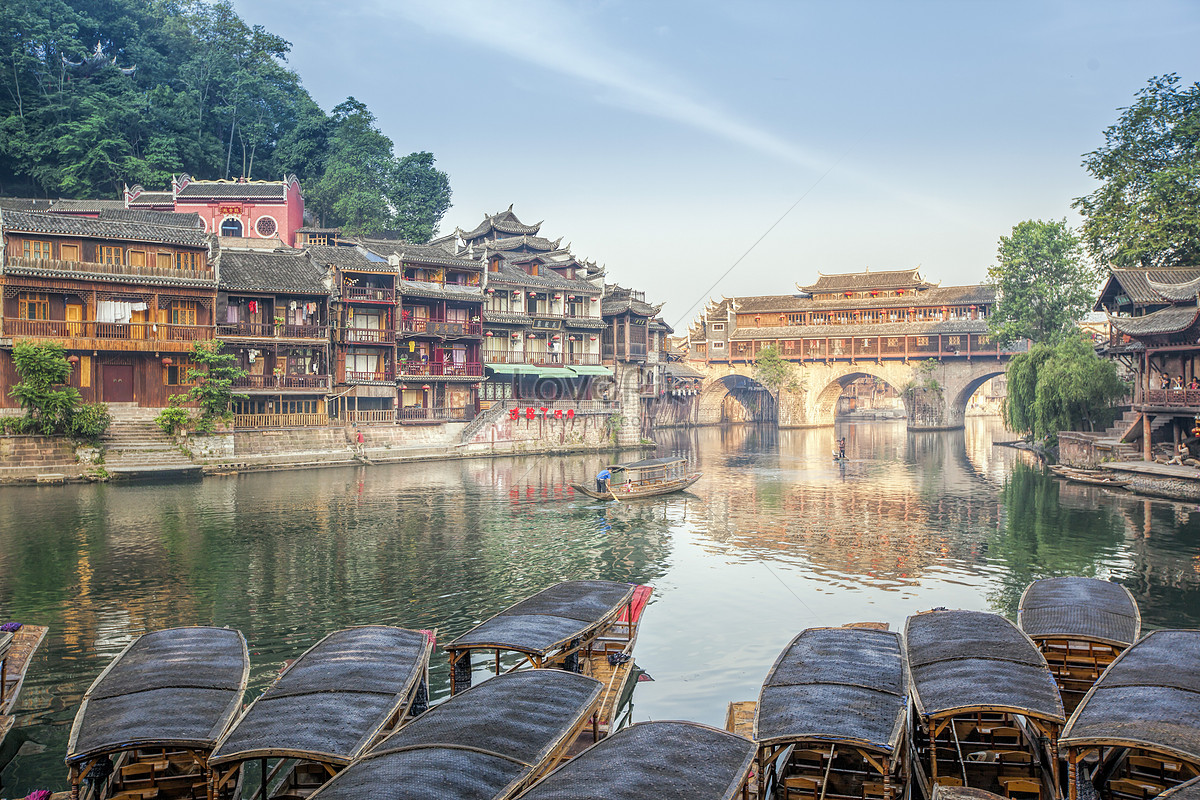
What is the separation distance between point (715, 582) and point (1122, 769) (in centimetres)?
1457

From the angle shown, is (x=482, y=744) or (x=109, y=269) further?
(x=109, y=269)

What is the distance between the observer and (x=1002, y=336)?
62.3 metres

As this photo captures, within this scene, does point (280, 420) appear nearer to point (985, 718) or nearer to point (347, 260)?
point (347, 260)

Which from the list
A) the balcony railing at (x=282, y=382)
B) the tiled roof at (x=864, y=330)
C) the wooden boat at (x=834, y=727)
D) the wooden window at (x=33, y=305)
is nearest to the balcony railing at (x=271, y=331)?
the balcony railing at (x=282, y=382)

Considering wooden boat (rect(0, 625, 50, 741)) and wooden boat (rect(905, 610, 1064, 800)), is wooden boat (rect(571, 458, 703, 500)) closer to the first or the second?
wooden boat (rect(0, 625, 50, 741))

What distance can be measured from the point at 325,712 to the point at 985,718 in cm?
886

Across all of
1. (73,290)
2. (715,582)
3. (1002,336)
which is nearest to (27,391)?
(73,290)

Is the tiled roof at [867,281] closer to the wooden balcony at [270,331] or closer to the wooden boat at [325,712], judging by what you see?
the wooden balcony at [270,331]

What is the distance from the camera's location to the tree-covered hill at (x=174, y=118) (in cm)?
6400

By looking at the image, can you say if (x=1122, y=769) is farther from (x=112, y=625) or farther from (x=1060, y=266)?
(x=1060, y=266)

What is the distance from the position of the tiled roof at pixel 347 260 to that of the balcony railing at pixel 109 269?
7857 millimetres

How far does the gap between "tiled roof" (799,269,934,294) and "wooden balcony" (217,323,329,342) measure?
49.5 meters

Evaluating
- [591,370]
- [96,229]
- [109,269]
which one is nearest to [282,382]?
[109,269]

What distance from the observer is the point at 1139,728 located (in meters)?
10.0
